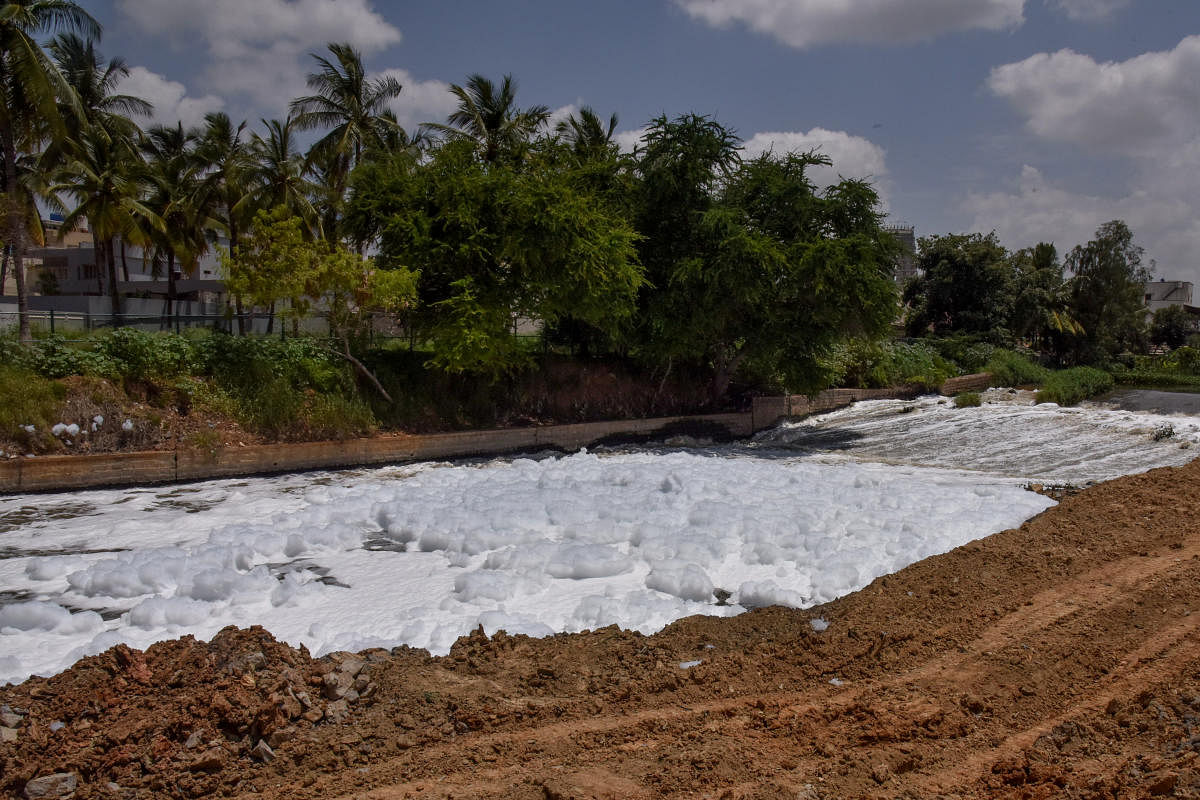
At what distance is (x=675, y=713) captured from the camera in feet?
15.0

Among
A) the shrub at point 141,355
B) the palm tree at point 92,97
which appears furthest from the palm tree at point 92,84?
the shrub at point 141,355

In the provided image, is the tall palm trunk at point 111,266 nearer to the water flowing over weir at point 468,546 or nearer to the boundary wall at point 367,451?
the boundary wall at point 367,451

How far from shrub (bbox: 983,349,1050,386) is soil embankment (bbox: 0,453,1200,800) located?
71.3 feet

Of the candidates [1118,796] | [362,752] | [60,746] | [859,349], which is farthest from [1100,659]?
[859,349]

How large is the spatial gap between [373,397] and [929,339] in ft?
68.6

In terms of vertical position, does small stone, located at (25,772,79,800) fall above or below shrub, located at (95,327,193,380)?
below

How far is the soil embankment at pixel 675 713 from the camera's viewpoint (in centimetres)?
385

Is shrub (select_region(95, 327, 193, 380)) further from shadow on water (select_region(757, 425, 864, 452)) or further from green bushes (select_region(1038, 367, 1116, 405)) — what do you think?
green bushes (select_region(1038, 367, 1116, 405))

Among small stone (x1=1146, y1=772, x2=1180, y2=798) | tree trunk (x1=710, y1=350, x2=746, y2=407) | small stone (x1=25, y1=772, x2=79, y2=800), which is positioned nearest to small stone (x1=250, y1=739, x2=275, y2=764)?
small stone (x1=25, y1=772, x2=79, y2=800)

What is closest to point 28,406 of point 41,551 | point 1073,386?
point 41,551

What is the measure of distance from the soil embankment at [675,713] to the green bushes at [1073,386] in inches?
737

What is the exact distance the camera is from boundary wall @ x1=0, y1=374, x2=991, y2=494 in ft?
39.3

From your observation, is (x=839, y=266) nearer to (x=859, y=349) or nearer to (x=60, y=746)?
(x=859, y=349)

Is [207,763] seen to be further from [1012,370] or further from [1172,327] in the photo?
[1172,327]
